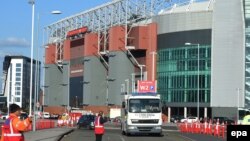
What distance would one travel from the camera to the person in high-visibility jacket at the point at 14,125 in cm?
1024

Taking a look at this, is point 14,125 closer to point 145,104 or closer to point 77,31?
Result: point 145,104

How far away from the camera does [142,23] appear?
133500 millimetres

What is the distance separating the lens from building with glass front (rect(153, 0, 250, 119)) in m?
110

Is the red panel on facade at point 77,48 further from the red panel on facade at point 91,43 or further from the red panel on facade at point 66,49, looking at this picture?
the red panel on facade at point 91,43

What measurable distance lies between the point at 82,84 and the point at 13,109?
146527 mm

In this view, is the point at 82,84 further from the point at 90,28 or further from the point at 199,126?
the point at 199,126

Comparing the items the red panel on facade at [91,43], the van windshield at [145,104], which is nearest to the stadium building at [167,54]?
the red panel on facade at [91,43]

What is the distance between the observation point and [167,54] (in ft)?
417

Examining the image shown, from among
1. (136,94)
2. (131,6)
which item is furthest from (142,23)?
(136,94)

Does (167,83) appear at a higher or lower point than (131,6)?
lower

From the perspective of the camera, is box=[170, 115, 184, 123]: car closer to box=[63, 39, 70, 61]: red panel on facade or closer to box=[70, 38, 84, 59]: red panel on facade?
box=[70, 38, 84, 59]: red panel on facade

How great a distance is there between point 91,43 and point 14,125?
140353 millimetres

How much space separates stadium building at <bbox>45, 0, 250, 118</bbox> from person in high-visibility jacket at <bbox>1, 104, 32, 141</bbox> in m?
90.5

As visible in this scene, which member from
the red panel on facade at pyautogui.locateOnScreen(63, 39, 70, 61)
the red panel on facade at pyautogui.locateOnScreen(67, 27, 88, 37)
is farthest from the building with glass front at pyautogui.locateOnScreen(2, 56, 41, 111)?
the red panel on facade at pyautogui.locateOnScreen(63, 39, 70, 61)
